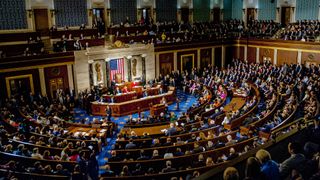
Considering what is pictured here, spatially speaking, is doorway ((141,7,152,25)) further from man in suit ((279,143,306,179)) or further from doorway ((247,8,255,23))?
man in suit ((279,143,306,179))

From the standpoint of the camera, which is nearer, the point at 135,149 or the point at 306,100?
the point at 135,149

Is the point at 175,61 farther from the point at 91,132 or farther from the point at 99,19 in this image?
the point at 91,132

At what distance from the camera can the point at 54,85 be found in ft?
76.5

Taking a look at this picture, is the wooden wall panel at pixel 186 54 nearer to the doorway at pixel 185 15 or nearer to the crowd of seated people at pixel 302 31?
the doorway at pixel 185 15

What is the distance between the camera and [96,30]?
27562mm

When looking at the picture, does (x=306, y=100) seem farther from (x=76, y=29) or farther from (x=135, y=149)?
(x=76, y=29)

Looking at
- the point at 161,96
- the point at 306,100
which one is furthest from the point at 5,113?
the point at 306,100

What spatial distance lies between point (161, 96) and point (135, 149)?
38.3ft

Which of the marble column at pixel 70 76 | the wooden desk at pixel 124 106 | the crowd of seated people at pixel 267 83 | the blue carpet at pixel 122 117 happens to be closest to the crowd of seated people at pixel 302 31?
the crowd of seated people at pixel 267 83

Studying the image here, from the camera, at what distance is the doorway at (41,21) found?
985 inches

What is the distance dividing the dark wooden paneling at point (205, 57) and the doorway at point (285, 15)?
8.83 m

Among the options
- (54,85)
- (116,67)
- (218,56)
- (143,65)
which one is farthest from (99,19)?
(218,56)

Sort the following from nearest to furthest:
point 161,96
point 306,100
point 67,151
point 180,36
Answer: point 67,151
point 306,100
point 161,96
point 180,36

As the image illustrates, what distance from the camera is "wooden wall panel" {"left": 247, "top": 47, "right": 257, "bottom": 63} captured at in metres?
30.8
